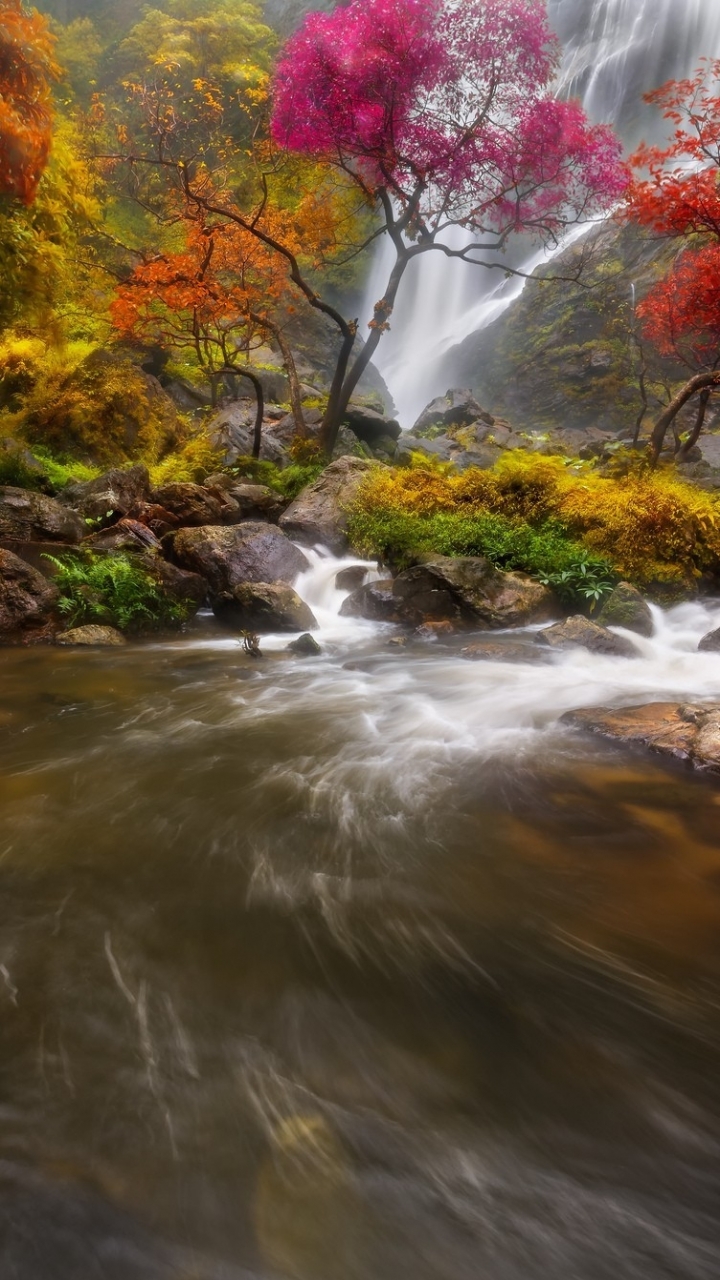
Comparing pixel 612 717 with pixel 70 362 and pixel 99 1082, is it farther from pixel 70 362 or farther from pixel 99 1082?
pixel 70 362

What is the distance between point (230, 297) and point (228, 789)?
1140 centimetres

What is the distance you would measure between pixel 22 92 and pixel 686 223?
32.1 ft

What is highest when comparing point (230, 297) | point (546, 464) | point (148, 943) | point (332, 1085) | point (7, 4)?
point (230, 297)

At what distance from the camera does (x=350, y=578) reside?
9227 millimetres

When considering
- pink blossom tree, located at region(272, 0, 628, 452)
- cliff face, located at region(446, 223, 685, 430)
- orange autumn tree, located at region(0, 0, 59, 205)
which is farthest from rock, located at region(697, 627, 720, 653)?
cliff face, located at region(446, 223, 685, 430)

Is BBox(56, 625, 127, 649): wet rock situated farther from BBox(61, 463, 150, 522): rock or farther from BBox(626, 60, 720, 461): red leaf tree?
BBox(626, 60, 720, 461): red leaf tree

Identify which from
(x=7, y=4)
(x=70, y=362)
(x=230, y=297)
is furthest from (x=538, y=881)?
(x=70, y=362)

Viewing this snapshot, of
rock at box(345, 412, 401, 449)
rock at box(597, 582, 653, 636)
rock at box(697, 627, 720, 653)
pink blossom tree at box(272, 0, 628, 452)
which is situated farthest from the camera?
rock at box(345, 412, 401, 449)

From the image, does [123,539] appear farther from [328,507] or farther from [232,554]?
[328,507]

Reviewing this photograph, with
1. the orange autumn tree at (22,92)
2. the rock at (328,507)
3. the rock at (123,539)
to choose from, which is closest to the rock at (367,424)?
the rock at (328,507)

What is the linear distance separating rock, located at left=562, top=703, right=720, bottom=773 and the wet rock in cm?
499

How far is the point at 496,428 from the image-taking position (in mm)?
18922

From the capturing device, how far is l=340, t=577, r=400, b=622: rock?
841 centimetres

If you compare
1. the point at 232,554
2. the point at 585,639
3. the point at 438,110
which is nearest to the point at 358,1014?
the point at 585,639
